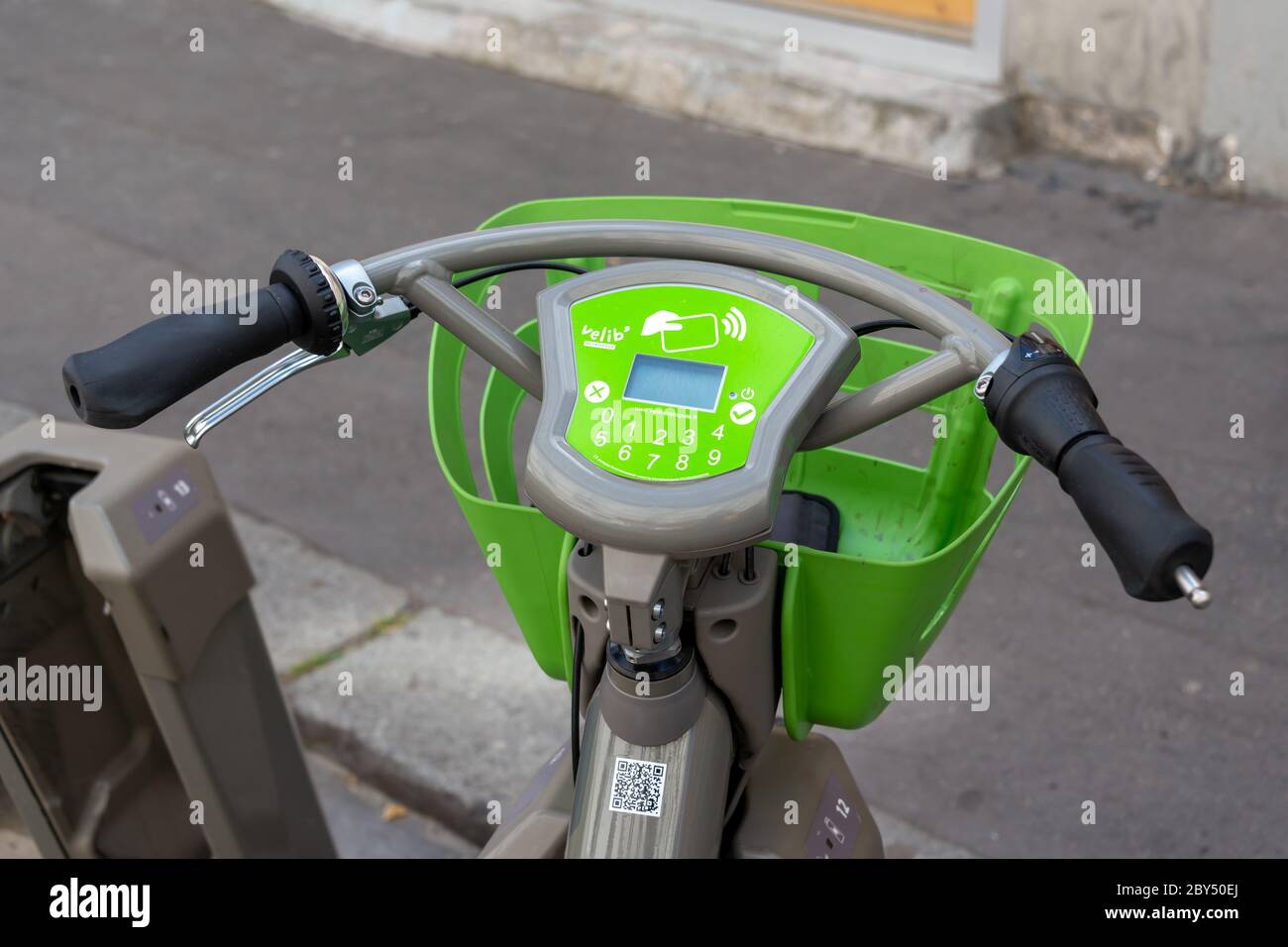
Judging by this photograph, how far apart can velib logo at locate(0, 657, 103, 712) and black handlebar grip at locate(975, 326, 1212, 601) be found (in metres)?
1.79

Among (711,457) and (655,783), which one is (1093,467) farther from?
(655,783)

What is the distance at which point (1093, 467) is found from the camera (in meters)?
1.22

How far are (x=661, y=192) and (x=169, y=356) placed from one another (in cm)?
471

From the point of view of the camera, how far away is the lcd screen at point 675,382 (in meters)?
1.43

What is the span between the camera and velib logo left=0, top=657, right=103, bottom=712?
2.44 m

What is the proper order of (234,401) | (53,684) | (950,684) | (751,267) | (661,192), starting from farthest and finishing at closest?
1. (661,192)
2. (950,684)
3. (53,684)
4. (751,267)
5. (234,401)

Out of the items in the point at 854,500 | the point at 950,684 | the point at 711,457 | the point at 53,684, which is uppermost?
the point at 711,457

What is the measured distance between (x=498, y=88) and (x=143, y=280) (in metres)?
2.39

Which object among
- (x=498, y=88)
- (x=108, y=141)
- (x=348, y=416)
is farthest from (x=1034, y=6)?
(x=108, y=141)

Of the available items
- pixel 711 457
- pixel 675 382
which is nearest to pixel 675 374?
pixel 675 382
